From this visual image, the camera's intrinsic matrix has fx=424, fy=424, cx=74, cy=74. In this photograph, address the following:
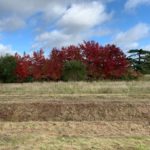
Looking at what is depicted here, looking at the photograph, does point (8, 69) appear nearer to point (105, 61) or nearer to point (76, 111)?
point (105, 61)

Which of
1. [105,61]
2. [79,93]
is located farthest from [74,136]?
[105,61]

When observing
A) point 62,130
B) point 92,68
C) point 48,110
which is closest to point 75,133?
point 62,130

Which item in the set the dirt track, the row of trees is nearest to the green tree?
the row of trees

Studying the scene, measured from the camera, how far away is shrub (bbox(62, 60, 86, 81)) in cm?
5291

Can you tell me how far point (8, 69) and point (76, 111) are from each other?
41702 mm

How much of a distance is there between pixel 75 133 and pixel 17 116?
3.61 m

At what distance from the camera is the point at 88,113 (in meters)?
15.5

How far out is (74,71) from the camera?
53375 millimetres

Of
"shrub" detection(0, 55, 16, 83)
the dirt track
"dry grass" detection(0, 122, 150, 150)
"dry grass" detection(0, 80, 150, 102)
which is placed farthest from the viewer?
"shrub" detection(0, 55, 16, 83)

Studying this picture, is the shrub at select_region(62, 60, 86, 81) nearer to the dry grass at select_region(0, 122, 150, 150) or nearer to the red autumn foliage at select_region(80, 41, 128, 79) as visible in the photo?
the red autumn foliage at select_region(80, 41, 128, 79)

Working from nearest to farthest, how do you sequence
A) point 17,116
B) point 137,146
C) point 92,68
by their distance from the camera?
point 137,146 < point 17,116 < point 92,68

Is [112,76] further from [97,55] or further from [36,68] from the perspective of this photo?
[36,68]

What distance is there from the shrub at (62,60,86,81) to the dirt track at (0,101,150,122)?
36.3m

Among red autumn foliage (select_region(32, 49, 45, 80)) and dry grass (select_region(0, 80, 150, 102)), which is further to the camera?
red autumn foliage (select_region(32, 49, 45, 80))
